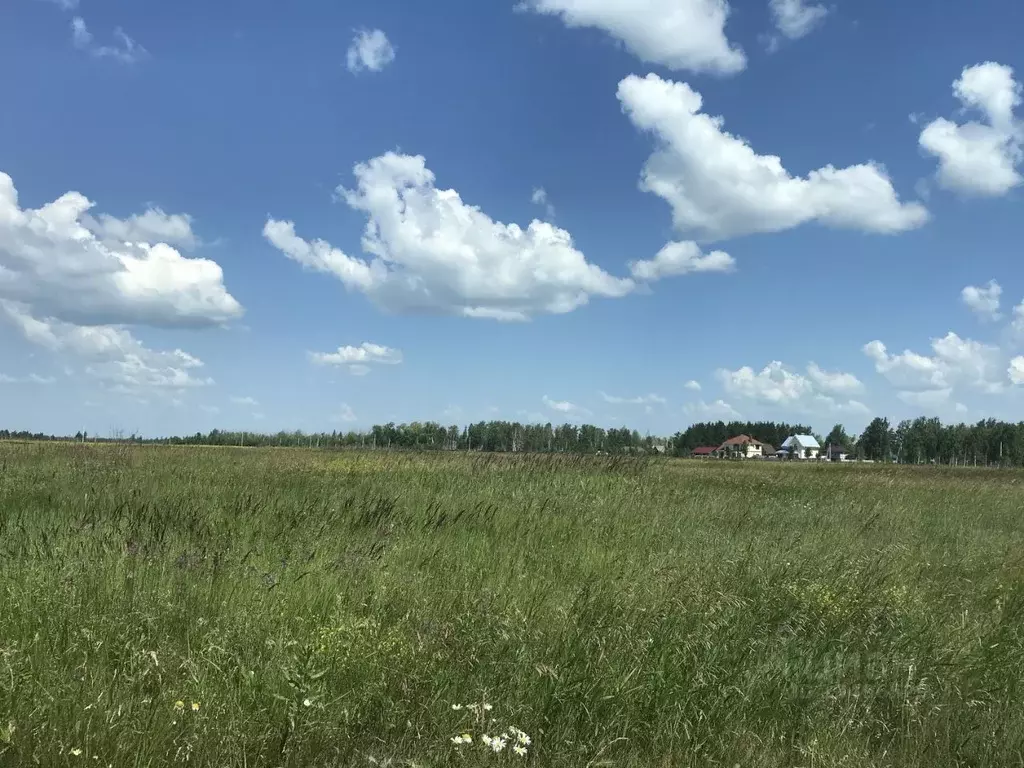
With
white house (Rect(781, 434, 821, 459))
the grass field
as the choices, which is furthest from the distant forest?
→ the grass field

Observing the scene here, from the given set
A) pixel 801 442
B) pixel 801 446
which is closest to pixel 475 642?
pixel 801 446

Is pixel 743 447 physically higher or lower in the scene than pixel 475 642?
lower

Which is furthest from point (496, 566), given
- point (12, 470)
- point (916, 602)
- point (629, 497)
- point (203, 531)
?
point (12, 470)

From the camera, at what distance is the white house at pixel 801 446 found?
167625 millimetres

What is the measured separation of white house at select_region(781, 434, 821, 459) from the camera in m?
168

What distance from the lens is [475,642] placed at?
4.04 metres

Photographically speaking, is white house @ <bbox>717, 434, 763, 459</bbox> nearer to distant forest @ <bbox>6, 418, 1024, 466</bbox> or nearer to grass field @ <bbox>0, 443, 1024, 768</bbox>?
distant forest @ <bbox>6, 418, 1024, 466</bbox>

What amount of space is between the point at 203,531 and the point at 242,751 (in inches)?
152

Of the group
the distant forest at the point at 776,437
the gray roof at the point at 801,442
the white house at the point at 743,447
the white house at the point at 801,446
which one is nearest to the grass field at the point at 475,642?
the distant forest at the point at 776,437

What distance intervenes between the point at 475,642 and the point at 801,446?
181142mm

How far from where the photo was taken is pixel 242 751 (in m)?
2.87

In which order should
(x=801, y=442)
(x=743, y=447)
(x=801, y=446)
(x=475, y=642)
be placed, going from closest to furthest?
(x=475, y=642)
(x=743, y=447)
(x=801, y=446)
(x=801, y=442)

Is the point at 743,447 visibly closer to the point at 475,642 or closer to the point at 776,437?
the point at 776,437

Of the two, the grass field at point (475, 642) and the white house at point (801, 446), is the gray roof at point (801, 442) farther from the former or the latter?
the grass field at point (475, 642)
